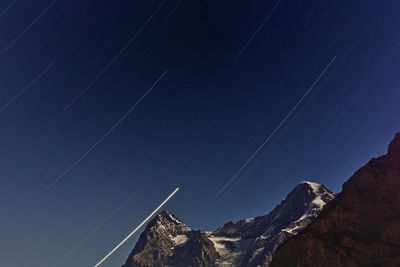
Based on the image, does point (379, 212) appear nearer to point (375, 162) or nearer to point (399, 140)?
point (375, 162)

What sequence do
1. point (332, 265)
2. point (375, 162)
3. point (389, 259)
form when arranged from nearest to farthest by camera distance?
point (389, 259)
point (332, 265)
point (375, 162)

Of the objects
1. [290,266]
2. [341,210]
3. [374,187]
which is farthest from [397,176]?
[290,266]

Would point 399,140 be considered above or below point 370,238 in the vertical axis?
above

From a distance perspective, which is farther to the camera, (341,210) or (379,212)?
(341,210)

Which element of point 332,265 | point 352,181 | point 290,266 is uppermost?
point 352,181

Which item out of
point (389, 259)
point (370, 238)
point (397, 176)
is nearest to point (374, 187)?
point (397, 176)

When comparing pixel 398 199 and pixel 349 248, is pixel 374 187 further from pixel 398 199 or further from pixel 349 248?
pixel 349 248

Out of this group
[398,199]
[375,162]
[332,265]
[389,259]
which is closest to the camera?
[389,259]
